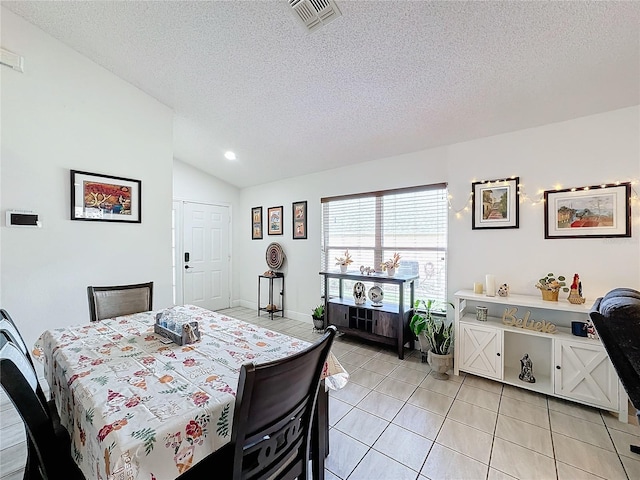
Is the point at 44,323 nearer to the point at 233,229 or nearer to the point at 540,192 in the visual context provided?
the point at 233,229

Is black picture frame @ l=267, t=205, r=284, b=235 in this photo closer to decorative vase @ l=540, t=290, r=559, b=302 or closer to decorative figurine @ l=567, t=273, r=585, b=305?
decorative vase @ l=540, t=290, r=559, b=302

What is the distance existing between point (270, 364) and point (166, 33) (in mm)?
2741

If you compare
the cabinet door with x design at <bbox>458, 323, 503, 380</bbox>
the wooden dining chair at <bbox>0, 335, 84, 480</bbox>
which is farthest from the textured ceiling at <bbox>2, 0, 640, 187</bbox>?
the wooden dining chair at <bbox>0, 335, 84, 480</bbox>

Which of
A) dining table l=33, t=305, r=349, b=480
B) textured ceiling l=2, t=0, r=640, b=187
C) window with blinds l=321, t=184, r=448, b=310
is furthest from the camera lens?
window with blinds l=321, t=184, r=448, b=310

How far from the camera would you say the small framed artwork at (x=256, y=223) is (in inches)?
208

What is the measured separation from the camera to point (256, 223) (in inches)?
211

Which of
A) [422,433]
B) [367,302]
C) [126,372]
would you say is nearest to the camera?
[126,372]

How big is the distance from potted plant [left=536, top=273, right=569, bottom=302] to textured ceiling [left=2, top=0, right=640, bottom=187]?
1427mm

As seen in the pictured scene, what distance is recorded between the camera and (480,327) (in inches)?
103

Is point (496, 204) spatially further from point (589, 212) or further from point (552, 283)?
point (552, 283)

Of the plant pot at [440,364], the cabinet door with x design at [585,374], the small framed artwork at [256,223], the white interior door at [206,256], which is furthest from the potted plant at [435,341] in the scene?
the white interior door at [206,256]

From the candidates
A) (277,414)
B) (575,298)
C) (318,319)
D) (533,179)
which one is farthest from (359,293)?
(277,414)

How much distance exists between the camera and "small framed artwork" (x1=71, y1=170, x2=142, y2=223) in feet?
8.88

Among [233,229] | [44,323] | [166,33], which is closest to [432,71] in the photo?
[166,33]
